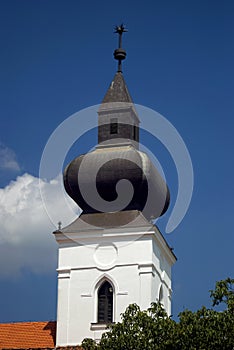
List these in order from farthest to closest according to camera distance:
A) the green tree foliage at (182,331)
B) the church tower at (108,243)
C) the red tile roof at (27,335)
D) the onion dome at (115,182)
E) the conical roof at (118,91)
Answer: the conical roof at (118,91), the onion dome at (115,182), the red tile roof at (27,335), the church tower at (108,243), the green tree foliage at (182,331)

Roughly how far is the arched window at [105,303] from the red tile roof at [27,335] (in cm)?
203

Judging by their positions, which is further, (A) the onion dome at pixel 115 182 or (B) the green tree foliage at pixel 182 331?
(A) the onion dome at pixel 115 182

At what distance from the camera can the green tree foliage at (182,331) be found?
30.0 meters

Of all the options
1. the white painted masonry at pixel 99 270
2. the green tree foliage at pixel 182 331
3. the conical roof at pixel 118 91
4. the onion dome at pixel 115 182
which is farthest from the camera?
the conical roof at pixel 118 91

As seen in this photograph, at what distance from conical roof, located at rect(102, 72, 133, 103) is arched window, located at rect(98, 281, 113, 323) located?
25.0 feet

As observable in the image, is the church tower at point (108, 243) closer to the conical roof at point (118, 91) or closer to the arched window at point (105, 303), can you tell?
the arched window at point (105, 303)

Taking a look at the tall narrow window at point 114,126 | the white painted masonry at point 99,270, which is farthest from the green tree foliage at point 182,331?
the tall narrow window at point 114,126

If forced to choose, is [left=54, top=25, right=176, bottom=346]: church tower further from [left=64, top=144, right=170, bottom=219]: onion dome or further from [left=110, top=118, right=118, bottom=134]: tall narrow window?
[left=110, top=118, right=118, bottom=134]: tall narrow window

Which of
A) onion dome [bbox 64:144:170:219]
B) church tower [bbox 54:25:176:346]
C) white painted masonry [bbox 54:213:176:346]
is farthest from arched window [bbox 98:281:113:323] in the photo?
onion dome [bbox 64:144:170:219]

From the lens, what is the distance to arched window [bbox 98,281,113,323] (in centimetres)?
3975

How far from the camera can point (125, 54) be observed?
147ft

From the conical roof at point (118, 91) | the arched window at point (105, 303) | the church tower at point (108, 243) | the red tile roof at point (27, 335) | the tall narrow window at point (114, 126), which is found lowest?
the red tile roof at point (27, 335)

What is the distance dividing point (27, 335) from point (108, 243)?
4.53 m

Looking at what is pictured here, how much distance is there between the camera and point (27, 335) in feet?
133
